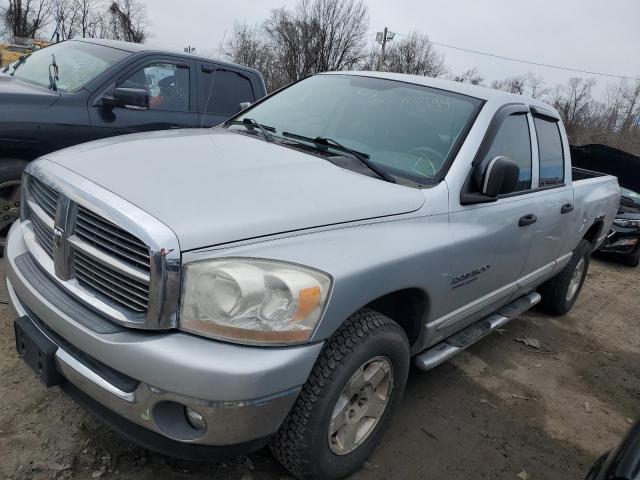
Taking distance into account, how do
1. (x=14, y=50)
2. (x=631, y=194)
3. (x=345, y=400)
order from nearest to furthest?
(x=345, y=400)
(x=631, y=194)
(x=14, y=50)

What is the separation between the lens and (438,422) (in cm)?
306

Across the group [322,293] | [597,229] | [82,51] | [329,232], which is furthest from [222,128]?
[597,229]

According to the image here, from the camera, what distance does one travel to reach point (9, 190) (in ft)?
13.8

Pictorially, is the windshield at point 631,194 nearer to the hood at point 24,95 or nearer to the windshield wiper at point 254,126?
the windshield wiper at point 254,126

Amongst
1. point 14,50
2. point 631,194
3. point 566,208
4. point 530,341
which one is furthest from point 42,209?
point 14,50

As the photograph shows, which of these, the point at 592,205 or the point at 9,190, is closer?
the point at 9,190

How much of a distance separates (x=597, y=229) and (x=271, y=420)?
458cm

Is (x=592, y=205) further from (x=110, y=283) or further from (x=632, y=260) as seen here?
(x=632, y=260)

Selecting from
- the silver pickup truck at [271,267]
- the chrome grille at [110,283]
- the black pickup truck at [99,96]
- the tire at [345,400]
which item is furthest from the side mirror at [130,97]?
the tire at [345,400]

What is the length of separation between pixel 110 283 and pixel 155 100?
3553 mm

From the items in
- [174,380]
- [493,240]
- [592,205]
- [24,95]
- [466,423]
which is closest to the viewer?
[174,380]

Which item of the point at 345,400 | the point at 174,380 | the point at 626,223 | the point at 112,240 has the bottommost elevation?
the point at 626,223

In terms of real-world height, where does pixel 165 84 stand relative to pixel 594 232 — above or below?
above

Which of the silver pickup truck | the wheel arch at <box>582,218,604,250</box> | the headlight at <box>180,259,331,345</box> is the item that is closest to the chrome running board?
the silver pickup truck
